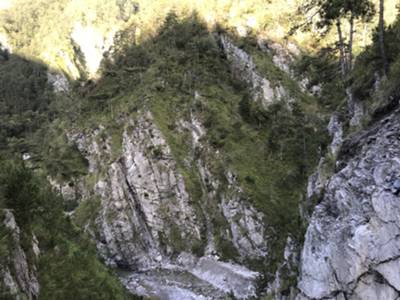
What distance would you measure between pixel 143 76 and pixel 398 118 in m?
67.0

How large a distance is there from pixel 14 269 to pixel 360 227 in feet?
49.1

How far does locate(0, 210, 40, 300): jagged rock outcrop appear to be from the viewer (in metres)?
18.0

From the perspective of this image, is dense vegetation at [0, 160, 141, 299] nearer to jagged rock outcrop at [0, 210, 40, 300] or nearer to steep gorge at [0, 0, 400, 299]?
jagged rock outcrop at [0, 210, 40, 300]

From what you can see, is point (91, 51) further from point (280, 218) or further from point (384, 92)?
point (384, 92)

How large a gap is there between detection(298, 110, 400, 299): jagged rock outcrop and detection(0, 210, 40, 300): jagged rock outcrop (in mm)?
13445

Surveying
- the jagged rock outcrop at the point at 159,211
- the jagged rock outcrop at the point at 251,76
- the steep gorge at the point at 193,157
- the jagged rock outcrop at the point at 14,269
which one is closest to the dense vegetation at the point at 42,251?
the jagged rock outcrop at the point at 14,269

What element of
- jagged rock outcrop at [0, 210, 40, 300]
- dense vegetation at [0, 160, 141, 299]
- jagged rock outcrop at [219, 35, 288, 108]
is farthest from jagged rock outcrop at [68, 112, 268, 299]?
jagged rock outcrop at [0, 210, 40, 300]

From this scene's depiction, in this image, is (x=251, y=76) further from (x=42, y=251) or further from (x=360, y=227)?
(x=360, y=227)

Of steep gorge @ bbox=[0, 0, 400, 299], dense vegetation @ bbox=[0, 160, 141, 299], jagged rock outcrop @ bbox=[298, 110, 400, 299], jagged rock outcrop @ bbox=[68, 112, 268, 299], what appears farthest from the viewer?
jagged rock outcrop @ bbox=[68, 112, 268, 299]

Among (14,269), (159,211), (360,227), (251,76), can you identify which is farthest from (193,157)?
(360,227)

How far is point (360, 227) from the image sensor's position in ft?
63.8

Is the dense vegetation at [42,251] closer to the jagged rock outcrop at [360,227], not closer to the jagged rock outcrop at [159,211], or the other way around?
the jagged rock outcrop at [360,227]

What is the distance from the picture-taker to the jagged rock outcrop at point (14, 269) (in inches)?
709

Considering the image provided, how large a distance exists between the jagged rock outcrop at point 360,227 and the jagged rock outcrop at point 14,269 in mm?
13445
